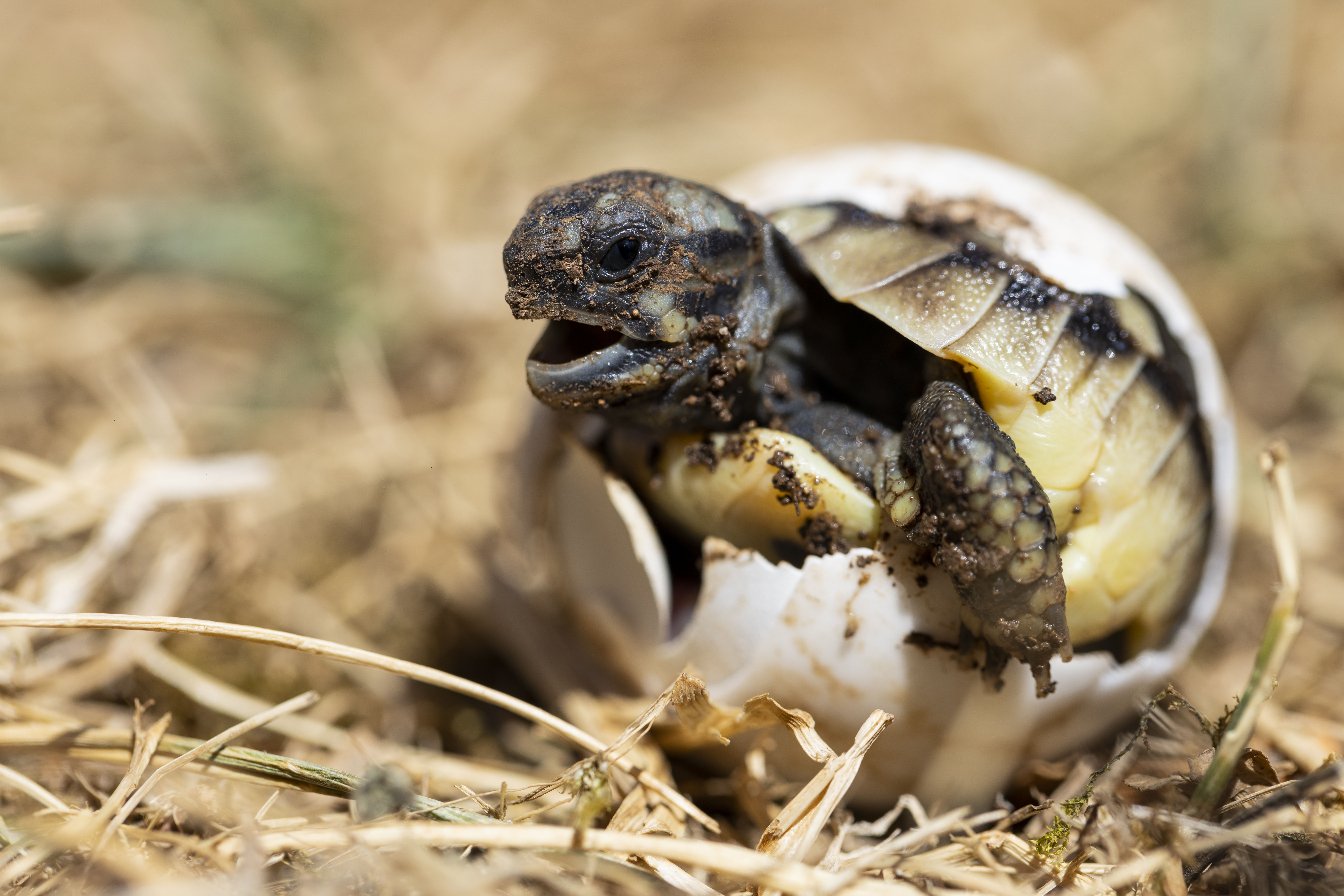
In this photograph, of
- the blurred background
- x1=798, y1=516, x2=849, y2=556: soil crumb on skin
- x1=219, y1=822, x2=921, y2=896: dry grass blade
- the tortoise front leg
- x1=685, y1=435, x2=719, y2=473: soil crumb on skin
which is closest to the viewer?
x1=219, y1=822, x2=921, y2=896: dry grass blade

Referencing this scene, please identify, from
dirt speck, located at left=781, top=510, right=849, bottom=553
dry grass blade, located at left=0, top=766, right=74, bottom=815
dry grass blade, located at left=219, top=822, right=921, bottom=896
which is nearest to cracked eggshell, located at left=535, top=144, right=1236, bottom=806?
dirt speck, located at left=781, top=510, right=849, bottom=553

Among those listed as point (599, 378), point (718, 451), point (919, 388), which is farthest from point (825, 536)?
point (599, 378)

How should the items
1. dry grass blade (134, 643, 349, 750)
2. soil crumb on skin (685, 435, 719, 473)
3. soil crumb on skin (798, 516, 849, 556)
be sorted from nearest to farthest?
1. soil crumb on skin (798, 516, 849, 556)
2. soil crumb on skin (685, 435, 719, 473)
3. dry grass blade (134, 643, 349, 750)

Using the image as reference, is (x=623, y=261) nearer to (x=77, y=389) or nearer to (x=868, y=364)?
(x=868, y=364)

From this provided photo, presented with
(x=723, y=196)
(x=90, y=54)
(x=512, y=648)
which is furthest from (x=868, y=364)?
(x=90, y=54)

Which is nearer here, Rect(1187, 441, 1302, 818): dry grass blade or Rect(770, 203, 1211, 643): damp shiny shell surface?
Rect(1187, 441, 1302, 818): dry grass blade

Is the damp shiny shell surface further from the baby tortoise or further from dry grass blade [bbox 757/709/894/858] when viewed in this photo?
dry grass blade [bbox 757/709/894/858]

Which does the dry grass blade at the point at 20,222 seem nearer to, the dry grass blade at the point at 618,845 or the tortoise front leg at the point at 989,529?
the dry grass blade at the point at 618,845
